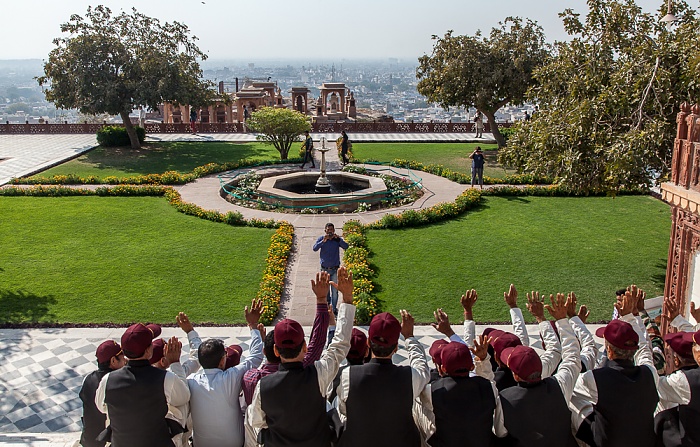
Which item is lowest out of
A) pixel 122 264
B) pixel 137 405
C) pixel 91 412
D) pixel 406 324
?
pixel 122 264

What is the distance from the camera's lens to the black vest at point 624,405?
4551mm

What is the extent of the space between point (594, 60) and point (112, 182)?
1416 centimetres

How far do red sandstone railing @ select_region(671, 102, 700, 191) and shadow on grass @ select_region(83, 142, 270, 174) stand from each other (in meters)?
17.9

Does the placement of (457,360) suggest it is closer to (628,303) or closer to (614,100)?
(628,303)

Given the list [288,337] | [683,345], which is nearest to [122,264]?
[288,337]

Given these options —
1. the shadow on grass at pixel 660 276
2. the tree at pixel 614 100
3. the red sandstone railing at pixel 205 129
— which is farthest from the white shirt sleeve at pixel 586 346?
the red sandstone railing at pixel 205 129

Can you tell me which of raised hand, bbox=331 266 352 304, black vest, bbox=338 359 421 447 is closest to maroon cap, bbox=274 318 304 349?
black vest, bbox=338 359 421 447

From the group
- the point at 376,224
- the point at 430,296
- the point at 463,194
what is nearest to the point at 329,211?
the point at 376,224

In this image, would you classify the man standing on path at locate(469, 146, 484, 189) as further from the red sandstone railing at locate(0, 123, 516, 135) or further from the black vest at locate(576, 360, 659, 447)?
the red sandstone railing at locate(0, 123, 516, 135)

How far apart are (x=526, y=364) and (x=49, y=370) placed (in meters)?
6.64

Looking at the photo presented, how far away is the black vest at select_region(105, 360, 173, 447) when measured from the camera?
4.50m

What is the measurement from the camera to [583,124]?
Result: 11070 mm

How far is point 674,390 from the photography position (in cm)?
470

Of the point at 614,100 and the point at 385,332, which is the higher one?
the point at 614,100
